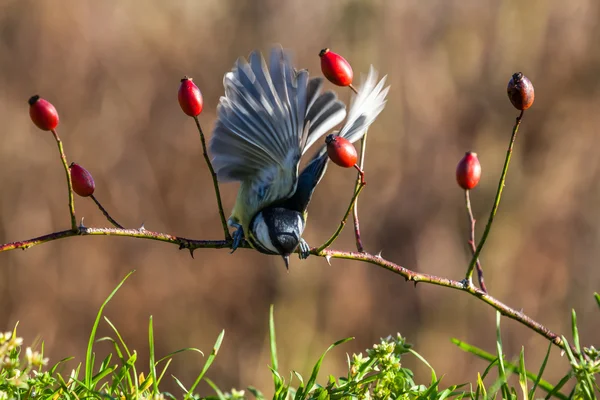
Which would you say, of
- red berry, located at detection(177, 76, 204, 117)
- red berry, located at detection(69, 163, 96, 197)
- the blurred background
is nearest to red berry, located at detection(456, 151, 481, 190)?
red berry, located at detection(177, 76, 204, 117)

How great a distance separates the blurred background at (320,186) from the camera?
20.7ft

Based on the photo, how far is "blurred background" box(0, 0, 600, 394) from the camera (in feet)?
20.7

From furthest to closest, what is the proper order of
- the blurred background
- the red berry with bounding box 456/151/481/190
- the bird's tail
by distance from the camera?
the blurred background, the bird's tail, the red berry with bounding box 456/151/481/190

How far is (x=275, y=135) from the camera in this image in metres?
2.13

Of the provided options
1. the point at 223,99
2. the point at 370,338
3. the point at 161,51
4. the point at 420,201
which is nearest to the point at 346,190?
the point at 420,201

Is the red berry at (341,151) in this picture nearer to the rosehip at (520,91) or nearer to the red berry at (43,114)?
the rosehip at (520,91)

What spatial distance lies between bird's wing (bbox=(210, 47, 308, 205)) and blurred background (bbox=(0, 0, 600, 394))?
402 cm

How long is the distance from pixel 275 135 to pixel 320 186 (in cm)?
431

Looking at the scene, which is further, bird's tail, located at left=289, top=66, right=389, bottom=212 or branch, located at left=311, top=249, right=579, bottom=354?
bird's tail, located at left=289, top=66, right=389, bottom=212

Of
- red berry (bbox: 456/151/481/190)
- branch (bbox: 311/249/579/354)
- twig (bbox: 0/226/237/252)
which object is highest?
red berry (bbox: 456/151/481/190)

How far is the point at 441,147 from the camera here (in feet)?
22.0

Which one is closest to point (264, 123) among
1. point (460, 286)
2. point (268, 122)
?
point (268, 122)

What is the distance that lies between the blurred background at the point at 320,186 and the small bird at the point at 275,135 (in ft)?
12.9

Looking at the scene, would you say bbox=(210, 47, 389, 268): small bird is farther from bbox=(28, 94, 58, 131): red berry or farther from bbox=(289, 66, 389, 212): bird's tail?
bbox=(28, 94, 58, 131): red berry
